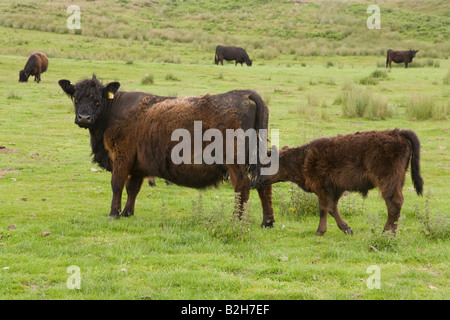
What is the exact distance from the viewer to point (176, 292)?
505cm

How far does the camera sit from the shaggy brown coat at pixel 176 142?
7.49 meters

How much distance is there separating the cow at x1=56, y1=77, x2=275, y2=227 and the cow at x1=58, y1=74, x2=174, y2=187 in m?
0.02

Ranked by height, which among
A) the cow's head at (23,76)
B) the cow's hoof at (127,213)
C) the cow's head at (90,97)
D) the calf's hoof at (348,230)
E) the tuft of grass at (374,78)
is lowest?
the cow's hoof at (127,213)

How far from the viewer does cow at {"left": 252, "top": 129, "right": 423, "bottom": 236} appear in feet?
22.3

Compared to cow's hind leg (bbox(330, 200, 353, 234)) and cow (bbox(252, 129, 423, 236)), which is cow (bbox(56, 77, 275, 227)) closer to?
cow (bbox(252, 129, 423, 236))

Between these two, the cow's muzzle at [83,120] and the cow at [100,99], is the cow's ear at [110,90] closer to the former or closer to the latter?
the cow at [100,99]

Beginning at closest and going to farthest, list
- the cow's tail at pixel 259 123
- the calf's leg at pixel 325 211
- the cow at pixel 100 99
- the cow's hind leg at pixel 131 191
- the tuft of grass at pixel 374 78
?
1. the calf's leg at pixel 325 211
2. the cow's tail at pixel 259 123
3. the cow at pixel 100 99
4. the cow's hind leg at pixel 131 191
5. the tuft of grass at pixel 374 78

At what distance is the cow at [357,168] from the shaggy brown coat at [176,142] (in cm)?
58

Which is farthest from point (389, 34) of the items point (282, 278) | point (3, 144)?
point (282, 278)

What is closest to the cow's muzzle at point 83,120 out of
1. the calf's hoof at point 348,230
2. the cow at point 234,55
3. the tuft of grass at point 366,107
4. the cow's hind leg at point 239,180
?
the cow's hind leg at point 239,180

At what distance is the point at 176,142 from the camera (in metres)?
7.64

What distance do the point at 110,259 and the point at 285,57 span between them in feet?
118

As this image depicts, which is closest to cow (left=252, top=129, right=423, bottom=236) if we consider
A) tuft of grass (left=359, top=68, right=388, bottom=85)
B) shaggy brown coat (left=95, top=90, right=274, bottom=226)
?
shaggy brown coat (left=95, top=90, right=274, bottom=226)

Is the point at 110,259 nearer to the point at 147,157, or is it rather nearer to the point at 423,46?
the point at 147,157
